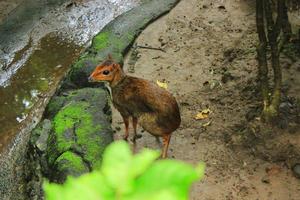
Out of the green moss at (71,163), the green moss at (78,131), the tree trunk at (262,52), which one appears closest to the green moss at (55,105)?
the green moss at (78,131)

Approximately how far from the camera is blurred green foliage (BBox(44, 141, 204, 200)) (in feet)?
2.68

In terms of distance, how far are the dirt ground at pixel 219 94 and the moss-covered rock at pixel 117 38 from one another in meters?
0.13

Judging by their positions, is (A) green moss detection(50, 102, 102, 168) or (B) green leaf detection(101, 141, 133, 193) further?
(A) green moss detection(50, 102, 102, 168)

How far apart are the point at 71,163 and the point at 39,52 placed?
328 centimetres

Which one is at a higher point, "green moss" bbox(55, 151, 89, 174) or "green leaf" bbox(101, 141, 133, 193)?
"green leaf" bbox(101, 141, 133, 193)

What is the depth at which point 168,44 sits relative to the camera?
6.77 m

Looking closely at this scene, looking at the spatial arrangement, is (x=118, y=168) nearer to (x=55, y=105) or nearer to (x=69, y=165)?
(x=69, y=165)

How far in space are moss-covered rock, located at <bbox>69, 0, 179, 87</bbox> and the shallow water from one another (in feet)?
2.37

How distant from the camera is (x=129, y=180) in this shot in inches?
32.5

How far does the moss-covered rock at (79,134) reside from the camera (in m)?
4.69

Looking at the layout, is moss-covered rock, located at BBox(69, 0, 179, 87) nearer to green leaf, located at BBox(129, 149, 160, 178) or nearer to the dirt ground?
the dirt ground

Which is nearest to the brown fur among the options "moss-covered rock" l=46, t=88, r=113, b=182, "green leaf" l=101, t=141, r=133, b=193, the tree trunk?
"moss-covered rock" l=46, t=88, r=113, b=182

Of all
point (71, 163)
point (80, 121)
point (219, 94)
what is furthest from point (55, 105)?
point (219, 94)

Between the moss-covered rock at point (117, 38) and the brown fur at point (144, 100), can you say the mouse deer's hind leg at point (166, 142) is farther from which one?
the moss-covered rock at point (117, 38)
